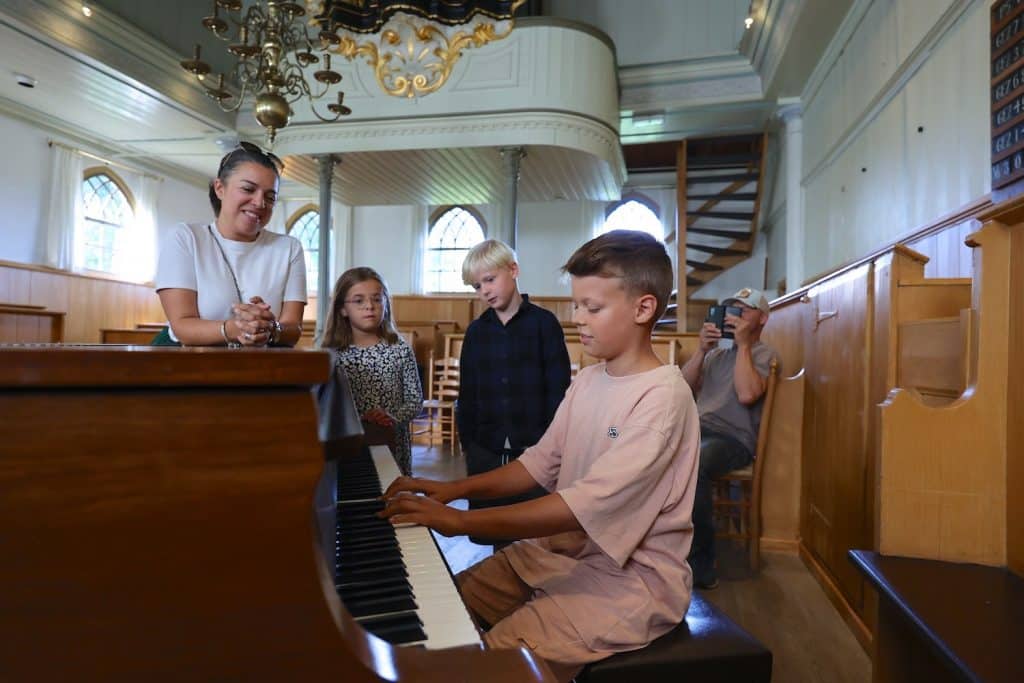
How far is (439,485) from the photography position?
1.27 m

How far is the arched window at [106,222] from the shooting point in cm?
975

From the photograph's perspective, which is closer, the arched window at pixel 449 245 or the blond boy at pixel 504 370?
the blond boy at pixel 504 370

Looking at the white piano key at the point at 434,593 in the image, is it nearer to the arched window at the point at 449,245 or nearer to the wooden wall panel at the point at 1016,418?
the wooden wall panel at the point at 1016,418

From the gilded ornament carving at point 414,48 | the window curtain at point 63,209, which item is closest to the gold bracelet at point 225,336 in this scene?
the gilded ornament carving at point 414,48

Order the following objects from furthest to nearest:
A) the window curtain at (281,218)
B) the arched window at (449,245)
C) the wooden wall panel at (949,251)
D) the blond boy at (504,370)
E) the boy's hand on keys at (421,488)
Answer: the window curtain at (281,218) → the arched window at (449,245) → the wooden wall panel at (949,251) → the blond boy at (504,370) → the boy's hand on keys at (421,488)

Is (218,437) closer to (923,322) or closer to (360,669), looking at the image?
(360,669)

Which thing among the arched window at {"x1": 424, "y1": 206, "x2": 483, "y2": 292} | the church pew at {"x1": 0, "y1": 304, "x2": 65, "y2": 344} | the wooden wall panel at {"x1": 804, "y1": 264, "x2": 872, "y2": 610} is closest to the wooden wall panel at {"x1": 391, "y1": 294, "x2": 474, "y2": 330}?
the arched window at {"x1": 424, "y1": 206, "x2": 483, "y2": 292}

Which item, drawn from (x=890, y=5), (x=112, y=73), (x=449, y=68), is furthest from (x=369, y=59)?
(x=890, y=5)

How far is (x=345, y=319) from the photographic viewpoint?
94.7 inches

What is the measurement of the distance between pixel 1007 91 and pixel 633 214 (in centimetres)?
858

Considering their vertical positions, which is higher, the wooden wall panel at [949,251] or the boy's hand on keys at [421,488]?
the wooden wall panel at [949,251]

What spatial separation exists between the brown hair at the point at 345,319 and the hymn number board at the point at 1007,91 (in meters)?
2.81

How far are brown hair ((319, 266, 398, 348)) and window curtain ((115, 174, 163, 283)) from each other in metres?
10.1

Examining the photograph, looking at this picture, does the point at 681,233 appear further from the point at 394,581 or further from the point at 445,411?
the point at 394,581
